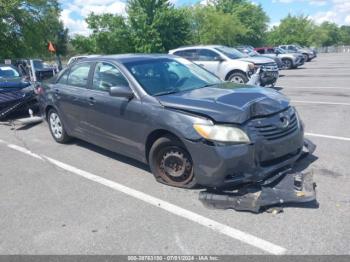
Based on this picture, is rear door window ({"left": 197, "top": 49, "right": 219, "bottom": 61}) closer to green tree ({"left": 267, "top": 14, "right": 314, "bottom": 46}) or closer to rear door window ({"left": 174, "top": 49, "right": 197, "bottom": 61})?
rear door window ({"left": 174, "top": 49, "right": 197, "bottom": 61})

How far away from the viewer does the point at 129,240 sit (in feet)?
11.5

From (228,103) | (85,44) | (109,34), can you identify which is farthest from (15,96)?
(85,44)

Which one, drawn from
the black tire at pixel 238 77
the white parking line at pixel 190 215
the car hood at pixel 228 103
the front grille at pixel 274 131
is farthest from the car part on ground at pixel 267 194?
the black tire at pixel 238 77

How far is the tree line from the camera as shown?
86.4ft

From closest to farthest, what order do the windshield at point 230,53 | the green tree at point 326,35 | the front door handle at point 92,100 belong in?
the front door handle at point 92,100 < the windshield at point 230,53 < the green tree at point 326,35

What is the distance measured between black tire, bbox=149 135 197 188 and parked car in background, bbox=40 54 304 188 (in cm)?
1

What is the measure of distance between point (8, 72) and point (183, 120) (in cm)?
848

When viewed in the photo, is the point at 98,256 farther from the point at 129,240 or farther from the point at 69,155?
the point at 69,155

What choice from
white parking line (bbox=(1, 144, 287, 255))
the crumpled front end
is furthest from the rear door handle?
the crumpled front end

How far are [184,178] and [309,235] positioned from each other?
1.61m

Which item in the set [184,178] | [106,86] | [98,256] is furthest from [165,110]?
[98,256]

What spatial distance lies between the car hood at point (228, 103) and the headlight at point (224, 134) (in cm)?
9

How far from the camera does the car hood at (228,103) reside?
13.5ft

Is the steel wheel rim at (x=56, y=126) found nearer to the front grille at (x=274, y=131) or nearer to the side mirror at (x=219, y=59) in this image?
the front grille at (x=274, y=131)
